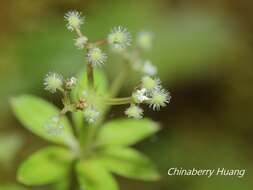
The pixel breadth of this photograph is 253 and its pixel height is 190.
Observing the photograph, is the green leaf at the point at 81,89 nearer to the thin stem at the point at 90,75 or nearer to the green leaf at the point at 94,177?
the thin stem at the point at 90,75

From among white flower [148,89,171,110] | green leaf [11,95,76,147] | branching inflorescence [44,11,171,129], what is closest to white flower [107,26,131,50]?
branching inflorescence [44,11,171,129]

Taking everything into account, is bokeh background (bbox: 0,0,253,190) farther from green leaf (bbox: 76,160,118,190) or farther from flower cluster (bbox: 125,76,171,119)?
flower cluster (bbox: 125,76,171,119)

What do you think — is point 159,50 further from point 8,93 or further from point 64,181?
point 64,181

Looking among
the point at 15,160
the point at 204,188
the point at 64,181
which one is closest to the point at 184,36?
the point at 204,188

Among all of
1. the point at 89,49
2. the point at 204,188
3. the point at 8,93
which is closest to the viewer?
the point at 89,49

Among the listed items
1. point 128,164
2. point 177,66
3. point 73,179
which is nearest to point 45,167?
point 73,179

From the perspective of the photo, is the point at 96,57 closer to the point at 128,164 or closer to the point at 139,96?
the point at 139,96

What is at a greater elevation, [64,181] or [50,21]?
[50,21]
